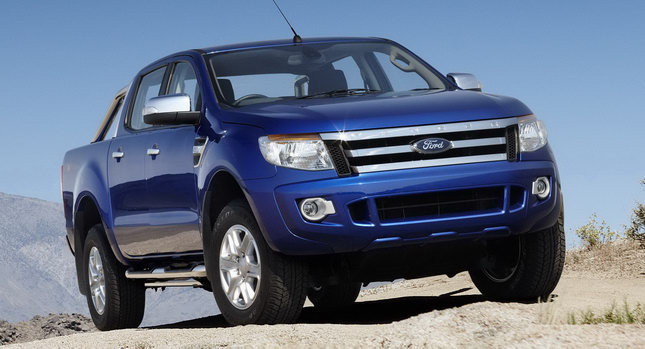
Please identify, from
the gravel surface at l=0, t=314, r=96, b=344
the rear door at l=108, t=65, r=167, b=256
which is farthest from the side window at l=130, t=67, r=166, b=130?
the gravel surface at l=0, t=314, r=96, b=344

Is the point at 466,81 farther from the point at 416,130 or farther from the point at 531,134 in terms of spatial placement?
the point at 416,130

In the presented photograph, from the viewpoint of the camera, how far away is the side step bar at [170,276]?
7754mm

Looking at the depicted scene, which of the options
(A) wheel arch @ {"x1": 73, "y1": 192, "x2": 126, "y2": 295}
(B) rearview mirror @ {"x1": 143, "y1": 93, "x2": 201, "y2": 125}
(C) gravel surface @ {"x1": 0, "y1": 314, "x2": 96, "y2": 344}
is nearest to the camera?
(B) rearview mirror @ {"x1": 143, "y1": 93, "x2": 201, "y2": 125}

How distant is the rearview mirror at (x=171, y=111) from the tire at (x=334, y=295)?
2648mm

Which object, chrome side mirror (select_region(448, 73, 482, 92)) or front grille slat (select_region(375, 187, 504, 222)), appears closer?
front grille slat (select_region(375, 187, 504, 222))

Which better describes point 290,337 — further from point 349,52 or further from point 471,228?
point 349,52

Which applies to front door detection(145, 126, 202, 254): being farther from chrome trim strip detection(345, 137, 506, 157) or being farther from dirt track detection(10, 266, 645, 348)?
chrome trim strip detection(345, 137, 506, 157)

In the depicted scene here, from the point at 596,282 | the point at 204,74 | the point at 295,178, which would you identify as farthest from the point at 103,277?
the point at 596,282

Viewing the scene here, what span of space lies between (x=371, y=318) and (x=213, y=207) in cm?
157

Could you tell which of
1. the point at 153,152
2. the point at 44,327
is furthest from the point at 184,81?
the point at 44,327

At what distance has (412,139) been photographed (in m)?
6.64

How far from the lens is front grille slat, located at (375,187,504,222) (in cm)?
659

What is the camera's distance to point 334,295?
9.77 meters

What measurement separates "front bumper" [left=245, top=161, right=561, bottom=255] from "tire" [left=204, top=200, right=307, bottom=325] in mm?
169
